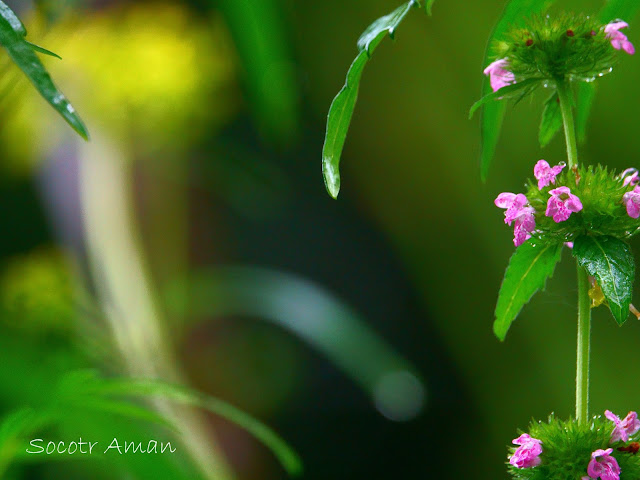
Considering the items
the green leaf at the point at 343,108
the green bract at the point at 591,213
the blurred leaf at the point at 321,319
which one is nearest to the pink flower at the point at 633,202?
the green bract at the point at 591,213

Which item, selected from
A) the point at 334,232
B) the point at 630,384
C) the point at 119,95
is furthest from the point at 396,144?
the point at 119,95

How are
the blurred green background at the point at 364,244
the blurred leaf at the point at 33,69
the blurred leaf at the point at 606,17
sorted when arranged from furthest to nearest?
the blurred green background at the point at 364,244 < the blurred leaf at the point at 606,17 < the blurred leaf at the point at 33,69

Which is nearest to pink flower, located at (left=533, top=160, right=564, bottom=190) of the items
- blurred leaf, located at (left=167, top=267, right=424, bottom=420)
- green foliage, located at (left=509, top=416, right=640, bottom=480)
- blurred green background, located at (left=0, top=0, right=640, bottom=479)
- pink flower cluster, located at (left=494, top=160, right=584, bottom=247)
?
pink flower cluster, located at (left=494, top=160, right=584, bottom=247)

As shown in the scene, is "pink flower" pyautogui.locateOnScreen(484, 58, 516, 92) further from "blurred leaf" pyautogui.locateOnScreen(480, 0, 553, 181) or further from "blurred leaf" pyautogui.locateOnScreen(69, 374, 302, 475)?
"blurred leaf" pyautogui.locateOnScreen(69, 374, 302, 475)

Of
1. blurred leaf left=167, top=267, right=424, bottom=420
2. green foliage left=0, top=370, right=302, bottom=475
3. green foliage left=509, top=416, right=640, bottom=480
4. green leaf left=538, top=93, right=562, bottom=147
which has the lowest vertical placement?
green foliage left=509, top=416, right=640, bottom=480

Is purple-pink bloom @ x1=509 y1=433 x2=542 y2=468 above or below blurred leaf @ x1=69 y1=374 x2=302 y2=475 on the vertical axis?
below

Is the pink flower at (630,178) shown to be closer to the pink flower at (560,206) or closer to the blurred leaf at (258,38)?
the pink flower at (560,206)

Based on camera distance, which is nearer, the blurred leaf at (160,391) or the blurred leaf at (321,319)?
the blurred leaf at (160,391)
